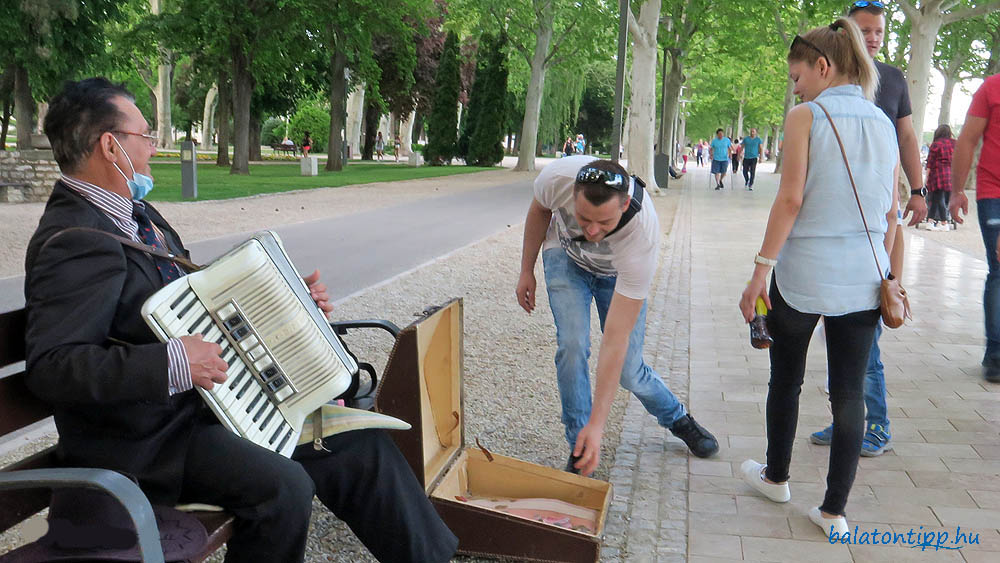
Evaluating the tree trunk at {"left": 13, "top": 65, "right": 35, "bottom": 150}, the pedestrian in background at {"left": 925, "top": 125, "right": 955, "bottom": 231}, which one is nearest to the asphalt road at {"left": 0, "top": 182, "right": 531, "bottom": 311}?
the pedestrian in background at {"left": 925, "top": 125, "right": 955, "bottom": 231}

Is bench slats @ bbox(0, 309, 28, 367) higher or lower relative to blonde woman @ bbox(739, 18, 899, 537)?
lower

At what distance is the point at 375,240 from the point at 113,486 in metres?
11.3

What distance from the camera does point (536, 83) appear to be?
37.2 m

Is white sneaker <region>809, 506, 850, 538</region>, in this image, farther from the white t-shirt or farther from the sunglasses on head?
the sunglasses on head

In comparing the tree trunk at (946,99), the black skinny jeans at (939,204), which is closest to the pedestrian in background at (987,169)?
the black skinny jeans at (939,204)

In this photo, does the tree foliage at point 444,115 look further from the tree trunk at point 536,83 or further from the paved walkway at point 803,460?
the paved walkway at point 803,460

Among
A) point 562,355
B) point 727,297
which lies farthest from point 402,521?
point 727,297

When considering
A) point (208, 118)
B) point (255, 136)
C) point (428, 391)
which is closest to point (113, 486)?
point (428, 391)

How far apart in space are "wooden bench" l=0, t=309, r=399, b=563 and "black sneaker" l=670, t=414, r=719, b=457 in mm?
2558

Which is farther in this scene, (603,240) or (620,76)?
(620,76)

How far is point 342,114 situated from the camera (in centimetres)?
3156

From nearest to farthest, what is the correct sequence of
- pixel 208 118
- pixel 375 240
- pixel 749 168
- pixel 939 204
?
→ 1. pixel 375 240
2. pixel 939 204
3. pixel 749 168
4. pixel 208 118

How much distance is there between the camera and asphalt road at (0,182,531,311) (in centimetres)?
994

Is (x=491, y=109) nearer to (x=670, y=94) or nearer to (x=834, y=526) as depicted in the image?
(x=670, y=94)
